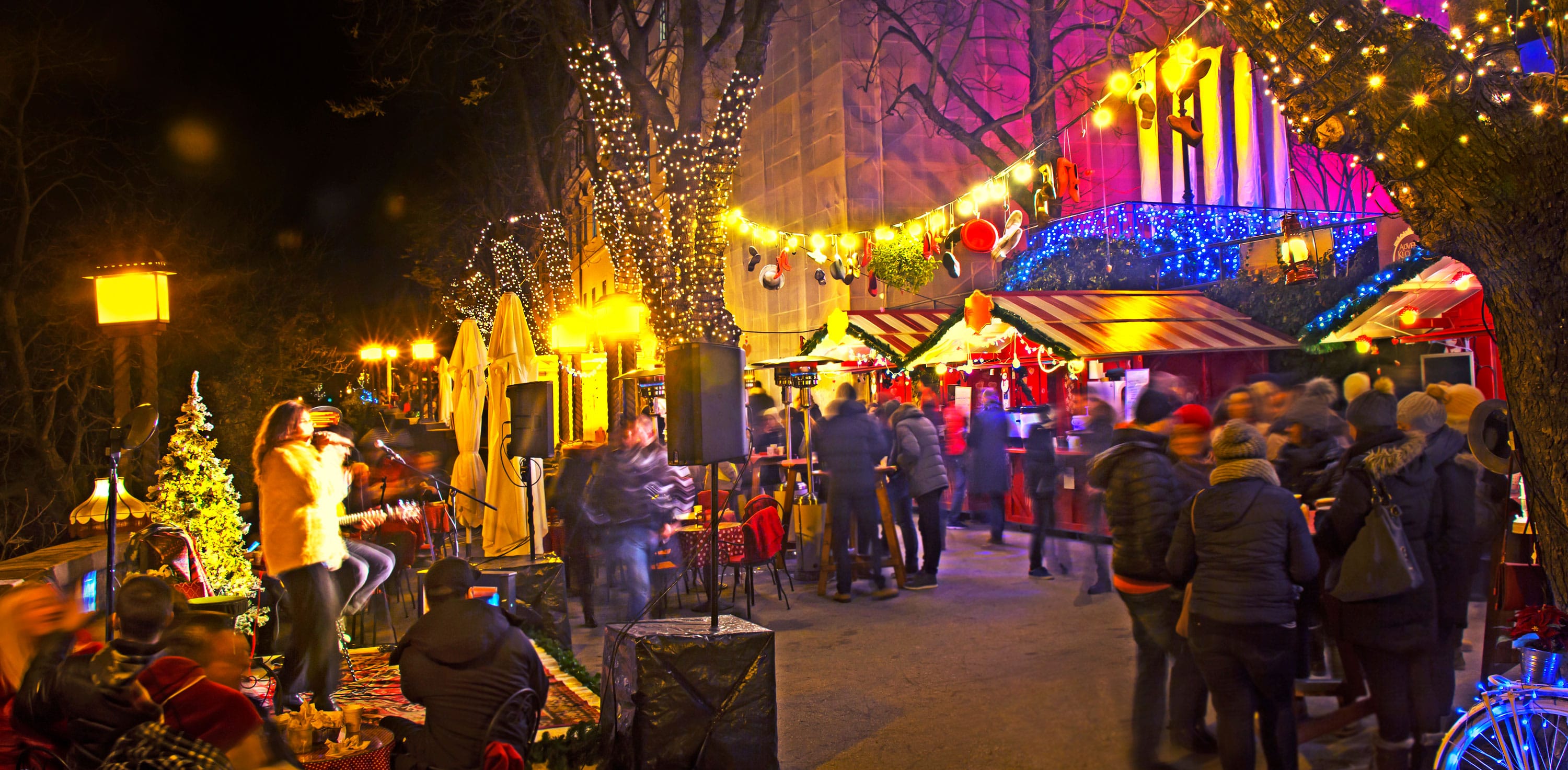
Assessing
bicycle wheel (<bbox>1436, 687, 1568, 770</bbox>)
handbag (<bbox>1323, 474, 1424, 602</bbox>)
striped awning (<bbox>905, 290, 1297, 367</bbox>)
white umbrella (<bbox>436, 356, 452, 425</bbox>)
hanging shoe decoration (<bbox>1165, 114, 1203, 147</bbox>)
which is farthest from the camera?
white umbrella (<bbox>436, 356, 452, 425</bbox>)

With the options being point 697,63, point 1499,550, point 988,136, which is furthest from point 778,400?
point 1499,550

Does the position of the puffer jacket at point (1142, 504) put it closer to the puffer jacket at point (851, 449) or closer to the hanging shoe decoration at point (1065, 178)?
the puffer jacket at point (851, 449)

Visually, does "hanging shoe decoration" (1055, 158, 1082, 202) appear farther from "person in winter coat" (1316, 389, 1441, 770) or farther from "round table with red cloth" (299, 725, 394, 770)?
"round table with red cloth" (299, 725, 394, 770)

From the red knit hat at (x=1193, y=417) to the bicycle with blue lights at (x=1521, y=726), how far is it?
2.00 meters

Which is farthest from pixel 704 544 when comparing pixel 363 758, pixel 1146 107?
pixel 1146 107

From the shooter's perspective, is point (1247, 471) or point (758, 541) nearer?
point (1247, 471)

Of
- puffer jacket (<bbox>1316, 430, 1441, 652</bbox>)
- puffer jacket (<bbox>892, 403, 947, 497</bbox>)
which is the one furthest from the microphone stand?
puffer jacket (<bbox>1316, 430, 1441, 652</bbox>)

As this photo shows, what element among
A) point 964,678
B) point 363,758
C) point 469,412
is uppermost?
point 469,412

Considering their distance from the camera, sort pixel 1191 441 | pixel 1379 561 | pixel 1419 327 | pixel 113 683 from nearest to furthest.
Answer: pixel 113 683 → pixel 1379 561 → pixel 1191 441 → pixel 1419 327

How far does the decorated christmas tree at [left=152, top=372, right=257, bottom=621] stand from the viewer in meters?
8.02

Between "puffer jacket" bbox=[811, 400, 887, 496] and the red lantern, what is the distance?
347cm

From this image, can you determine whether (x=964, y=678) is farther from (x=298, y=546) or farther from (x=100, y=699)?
(x=100, y=699)

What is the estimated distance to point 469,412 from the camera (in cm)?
1106

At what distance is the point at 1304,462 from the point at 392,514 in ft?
22.5
